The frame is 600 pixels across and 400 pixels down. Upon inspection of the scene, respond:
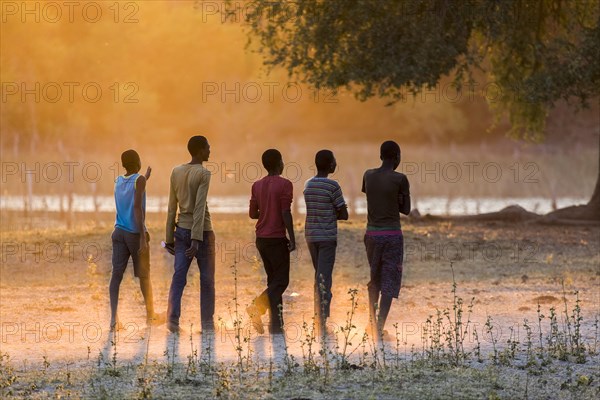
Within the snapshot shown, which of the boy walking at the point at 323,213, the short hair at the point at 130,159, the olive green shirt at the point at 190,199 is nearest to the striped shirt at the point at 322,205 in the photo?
the boy walking at the point at 323,213

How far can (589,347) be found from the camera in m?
10.4

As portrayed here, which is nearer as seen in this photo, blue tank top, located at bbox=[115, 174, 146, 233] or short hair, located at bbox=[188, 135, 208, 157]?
short hair, located at bbox=[188, 135, 208, 157]

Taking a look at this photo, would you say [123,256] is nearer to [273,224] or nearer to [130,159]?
[130,159]

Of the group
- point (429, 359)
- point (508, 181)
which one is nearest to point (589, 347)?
point (429, 359)

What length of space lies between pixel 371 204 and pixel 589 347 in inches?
97.3

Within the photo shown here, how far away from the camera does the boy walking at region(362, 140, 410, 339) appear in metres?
10.5

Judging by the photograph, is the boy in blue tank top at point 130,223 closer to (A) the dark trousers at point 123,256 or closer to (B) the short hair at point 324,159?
(A) the dark trousers at point 123,256

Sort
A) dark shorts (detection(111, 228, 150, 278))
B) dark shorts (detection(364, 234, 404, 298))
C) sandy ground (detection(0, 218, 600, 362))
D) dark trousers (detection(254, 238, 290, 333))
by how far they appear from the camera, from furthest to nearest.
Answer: sandy ground (detection(0, 218, 600, 362)) < dark shorts (detection(111, 228, 150, 278)) < dark trousers (detection(254, 238, 290, 333)) < dark shorts (detection(364, 234, 404, 298))

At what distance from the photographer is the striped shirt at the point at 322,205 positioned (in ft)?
35.1

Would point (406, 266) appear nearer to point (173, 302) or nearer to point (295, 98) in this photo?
point (173, 302)

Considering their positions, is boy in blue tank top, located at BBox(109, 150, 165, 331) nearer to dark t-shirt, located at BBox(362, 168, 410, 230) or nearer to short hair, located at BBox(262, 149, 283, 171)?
short hair, located at BBox(262, 149, 283, 171)

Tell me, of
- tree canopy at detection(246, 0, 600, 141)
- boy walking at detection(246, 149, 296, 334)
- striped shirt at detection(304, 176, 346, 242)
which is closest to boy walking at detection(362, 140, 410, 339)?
striped shirt at detection(304, 176, 346, 242)

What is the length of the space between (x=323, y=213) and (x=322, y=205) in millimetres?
79

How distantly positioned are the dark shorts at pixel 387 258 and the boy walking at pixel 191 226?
5.29ft
